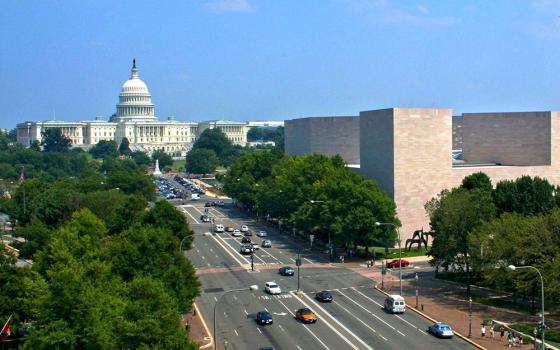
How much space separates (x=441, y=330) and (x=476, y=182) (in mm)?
35803

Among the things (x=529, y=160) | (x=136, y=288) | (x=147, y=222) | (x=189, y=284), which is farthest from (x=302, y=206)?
(x=136, y=288)

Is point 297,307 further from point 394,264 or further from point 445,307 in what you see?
point 394,264

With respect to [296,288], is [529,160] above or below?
above

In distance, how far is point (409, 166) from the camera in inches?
3430

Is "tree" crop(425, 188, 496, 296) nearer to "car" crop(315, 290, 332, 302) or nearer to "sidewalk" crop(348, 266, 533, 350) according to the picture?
"sidewalk" crop(348, 266, 533, 350)

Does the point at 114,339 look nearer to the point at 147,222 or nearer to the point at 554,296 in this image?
the point at 554,296

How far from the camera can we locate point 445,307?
56.7m

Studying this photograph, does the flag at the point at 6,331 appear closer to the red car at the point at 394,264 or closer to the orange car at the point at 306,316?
the orange car at the point at 306,316

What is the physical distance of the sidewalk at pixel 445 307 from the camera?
47.8 m

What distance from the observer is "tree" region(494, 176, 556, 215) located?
71375mm

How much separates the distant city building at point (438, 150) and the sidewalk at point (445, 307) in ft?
58.0

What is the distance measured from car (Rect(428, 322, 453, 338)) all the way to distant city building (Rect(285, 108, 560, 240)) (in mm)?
37844

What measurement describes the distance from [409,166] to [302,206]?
12139mm

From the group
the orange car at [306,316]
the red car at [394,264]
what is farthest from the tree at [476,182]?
the orange car at [306,316]
